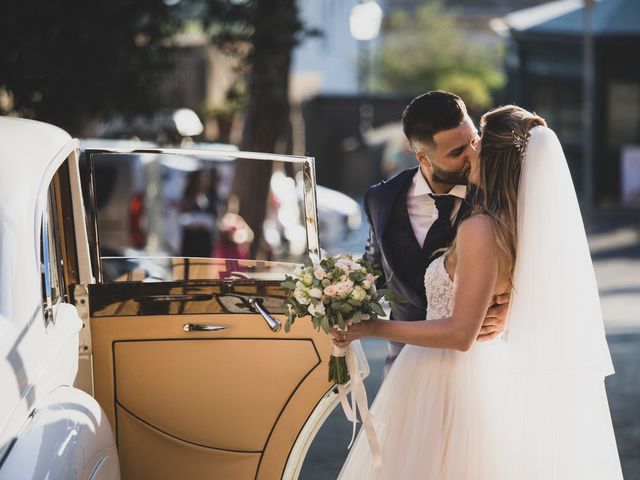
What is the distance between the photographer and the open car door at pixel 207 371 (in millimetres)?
4129

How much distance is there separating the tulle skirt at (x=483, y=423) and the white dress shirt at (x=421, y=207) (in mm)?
495

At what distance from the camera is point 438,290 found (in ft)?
12.4

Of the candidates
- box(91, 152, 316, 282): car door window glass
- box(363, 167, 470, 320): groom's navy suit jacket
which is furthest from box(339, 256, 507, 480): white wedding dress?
box(91, 152, 316, 282): car door window glass

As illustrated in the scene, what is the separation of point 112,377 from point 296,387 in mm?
693

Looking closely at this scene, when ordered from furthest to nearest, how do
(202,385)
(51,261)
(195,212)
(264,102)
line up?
(195,212) → (264,102) → (202,385) → (51,261)

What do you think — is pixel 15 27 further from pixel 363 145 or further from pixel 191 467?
pixel 363 145

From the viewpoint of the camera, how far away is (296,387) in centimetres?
418

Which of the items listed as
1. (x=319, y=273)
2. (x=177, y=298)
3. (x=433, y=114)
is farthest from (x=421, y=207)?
(x=177, y=298)

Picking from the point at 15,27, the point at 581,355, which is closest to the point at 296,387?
the point at 581,355

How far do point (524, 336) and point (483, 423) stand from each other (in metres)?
0.34

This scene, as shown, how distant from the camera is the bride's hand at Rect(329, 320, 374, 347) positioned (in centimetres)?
358

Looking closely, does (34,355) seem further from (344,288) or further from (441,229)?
(441,229)

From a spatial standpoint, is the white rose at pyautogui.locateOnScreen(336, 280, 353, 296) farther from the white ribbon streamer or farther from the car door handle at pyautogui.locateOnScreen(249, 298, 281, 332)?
the car door handle at pyautogui.locateOnScreen(249, 298, 281, 332)

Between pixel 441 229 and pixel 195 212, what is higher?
pixel 441 229
